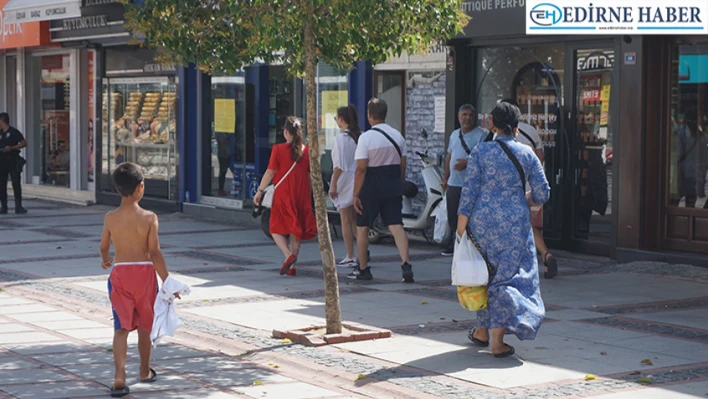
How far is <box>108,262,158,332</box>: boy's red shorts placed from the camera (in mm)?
6941

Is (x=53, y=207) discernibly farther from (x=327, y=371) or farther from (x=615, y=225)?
(x=327, y=371)

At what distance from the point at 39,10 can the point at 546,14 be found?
41.3 ft

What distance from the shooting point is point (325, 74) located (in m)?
17.2

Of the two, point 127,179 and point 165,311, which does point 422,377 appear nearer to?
point 165,311

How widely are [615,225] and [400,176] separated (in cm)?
296

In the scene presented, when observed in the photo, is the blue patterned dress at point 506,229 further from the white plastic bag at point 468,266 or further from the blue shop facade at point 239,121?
the blue shop facade at point 239,121

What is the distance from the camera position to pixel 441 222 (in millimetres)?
13445

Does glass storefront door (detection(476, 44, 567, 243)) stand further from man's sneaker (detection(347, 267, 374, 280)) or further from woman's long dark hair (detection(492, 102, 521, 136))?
woman's long dark hair (detection(492, 102, 521, 136))

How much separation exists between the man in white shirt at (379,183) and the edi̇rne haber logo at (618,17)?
2165 millimetres

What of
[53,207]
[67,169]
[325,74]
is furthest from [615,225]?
[67,169]

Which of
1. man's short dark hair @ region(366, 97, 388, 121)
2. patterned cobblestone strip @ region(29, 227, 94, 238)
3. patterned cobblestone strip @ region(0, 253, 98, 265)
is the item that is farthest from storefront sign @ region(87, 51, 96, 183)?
man's short dark hair @ region(366, 97, 388, 121)

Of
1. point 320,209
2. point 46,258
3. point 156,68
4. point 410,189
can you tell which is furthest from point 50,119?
point 320,209

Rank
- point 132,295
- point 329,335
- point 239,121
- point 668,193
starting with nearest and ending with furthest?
point 132,295 → point 329,335 → point 668,193 → point 239,121

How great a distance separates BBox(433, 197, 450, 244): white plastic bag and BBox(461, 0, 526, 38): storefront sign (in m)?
2.24
